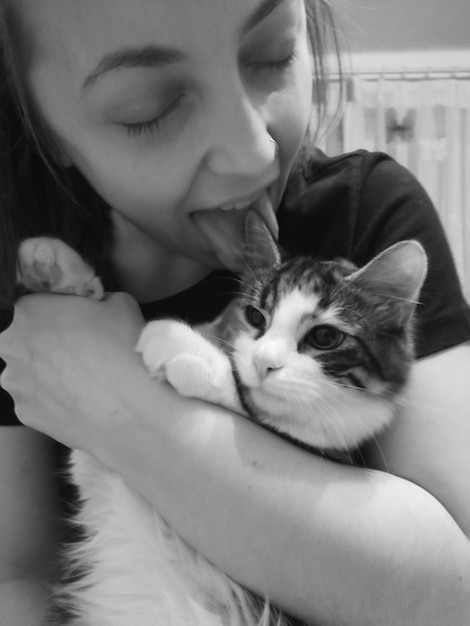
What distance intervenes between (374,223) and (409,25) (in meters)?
1.99

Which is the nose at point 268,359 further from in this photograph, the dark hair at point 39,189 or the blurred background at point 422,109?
the blurred background at point 422,109

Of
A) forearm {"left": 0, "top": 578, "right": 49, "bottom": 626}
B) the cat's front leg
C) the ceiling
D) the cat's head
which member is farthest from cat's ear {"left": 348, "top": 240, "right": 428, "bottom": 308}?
the ceiling

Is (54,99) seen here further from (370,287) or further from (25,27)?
(370,287)

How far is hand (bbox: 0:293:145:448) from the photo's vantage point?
0.79 m

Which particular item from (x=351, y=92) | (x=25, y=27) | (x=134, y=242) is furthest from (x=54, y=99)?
(x=351, y=92)

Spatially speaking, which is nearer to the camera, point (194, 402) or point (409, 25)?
point (194, 402)

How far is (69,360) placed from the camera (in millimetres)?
822

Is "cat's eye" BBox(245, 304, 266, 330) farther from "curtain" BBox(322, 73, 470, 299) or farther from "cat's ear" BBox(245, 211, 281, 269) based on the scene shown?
"curtain" BBox(322, 73, 470, 299)

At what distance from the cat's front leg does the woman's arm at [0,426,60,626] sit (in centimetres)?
35

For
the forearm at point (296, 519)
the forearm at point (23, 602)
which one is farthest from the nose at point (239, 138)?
the forearm at point (23, 602)

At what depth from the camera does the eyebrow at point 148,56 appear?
64cm

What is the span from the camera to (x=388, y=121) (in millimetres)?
2744

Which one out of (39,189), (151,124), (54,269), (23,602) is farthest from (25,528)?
(151,124)

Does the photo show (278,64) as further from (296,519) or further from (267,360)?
(296,519)
